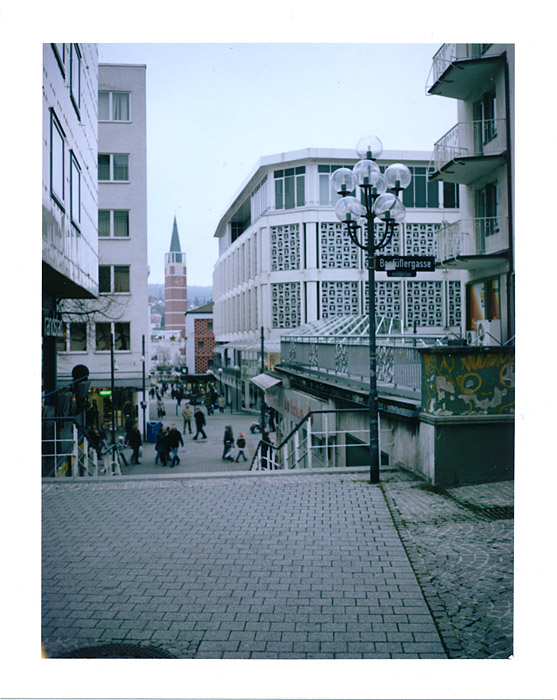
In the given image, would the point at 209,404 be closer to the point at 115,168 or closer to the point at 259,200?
the point at 259,200

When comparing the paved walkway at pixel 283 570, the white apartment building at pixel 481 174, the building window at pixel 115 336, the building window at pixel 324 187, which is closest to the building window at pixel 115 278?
the building window at pixel 115 336

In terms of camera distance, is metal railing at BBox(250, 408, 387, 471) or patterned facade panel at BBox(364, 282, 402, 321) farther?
patterned facade panel at BBox(364, 282, 402, 321)

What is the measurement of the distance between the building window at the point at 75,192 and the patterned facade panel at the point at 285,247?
1074 inches

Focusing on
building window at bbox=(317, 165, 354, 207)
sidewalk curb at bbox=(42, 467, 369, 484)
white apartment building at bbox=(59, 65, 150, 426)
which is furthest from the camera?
building window at bbox=(317, 165, 354, 207)

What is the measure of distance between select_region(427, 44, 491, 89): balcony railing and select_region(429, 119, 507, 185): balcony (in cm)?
158

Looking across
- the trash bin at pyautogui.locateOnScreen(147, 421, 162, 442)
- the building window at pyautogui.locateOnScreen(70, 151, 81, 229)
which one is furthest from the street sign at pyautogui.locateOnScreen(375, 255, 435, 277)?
the trash bin at pyautogui.locateOnScreen(147, 421, 162, 442)

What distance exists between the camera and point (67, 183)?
13.9m

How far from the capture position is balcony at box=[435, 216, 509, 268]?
18328 millimetres

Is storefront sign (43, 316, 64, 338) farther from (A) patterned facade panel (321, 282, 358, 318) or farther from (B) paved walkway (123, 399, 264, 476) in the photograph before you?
(A) patterned facade panel (321, 282, 358, 318)

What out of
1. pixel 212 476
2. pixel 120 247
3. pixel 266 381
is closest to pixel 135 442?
pixel 266 381

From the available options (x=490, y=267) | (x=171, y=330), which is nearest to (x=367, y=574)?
(x=490, y=267)

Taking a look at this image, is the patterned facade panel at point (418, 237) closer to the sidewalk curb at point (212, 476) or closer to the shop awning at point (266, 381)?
the shop awning at point (266, 381)

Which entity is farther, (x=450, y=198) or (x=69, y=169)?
(x=450, y=198)

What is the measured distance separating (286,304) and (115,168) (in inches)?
562
